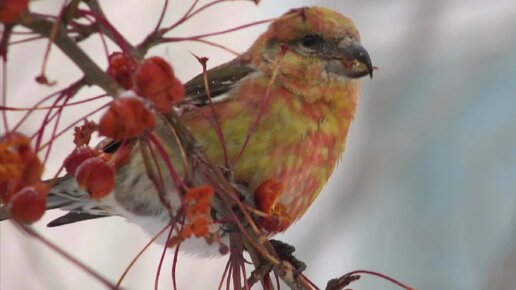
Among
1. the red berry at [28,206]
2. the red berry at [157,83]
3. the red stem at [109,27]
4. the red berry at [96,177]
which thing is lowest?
the red berry at [96,177]

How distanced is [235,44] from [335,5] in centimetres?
74

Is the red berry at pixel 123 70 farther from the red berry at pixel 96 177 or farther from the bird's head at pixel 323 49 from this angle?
the bird's head at pixel 323 49

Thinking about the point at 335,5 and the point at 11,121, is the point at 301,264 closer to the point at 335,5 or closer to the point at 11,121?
the point at 11,121

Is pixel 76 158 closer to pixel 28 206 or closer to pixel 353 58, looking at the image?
pixel 28 206

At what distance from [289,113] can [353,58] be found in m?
0.25

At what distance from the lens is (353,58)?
284cm

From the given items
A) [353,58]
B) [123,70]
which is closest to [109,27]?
[123,70]

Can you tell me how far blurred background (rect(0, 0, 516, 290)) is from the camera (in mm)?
5223

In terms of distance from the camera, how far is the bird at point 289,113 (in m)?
2.75

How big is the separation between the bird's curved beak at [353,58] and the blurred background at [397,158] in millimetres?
2141

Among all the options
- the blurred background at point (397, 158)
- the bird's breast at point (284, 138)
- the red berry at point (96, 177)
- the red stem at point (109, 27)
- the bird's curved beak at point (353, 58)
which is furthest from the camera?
the blurred background at point (397, 158)

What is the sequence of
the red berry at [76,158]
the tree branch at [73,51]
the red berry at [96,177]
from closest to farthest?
the tree branch at [73,51], the red berry at [96,177], the red berry at [76,158]

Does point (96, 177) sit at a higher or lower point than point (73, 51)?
lower

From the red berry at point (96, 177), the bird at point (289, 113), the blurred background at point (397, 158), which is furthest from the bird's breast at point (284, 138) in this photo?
the blurred background at point (397, 158)
